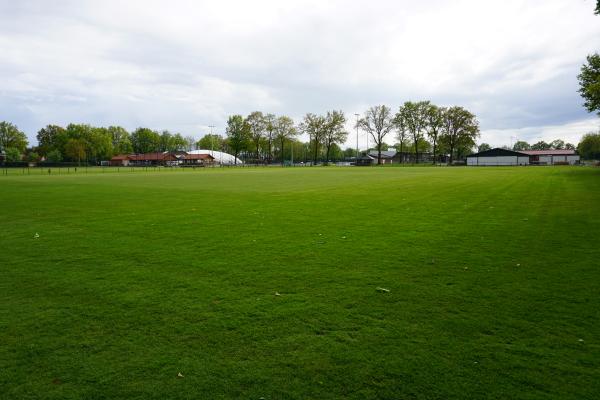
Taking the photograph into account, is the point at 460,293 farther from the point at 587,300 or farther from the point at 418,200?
the point at 418,200

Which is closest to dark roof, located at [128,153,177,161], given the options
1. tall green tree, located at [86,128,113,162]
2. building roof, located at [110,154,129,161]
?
building roof, located at [110,154,129,161]

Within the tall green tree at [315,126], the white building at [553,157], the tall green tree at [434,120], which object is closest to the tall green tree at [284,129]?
the tall green tree at [315,126]

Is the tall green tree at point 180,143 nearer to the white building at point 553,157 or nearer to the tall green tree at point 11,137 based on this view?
the tall green tree at point 11,137

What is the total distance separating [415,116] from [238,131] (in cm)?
5171

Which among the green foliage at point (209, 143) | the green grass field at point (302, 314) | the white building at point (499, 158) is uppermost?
the green foliage at point (209, 143)

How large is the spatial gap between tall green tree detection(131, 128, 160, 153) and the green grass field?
153 meters

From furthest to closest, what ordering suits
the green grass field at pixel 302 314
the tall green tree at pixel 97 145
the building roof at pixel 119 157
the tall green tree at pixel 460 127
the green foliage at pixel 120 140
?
1. the green foliage at pixel 120 140
2. the building roof at pixel 119 157
3. the tall green tree at pixel 97 145
4. the tall green tree at pixel 460 127
5. the green grass field at pixel 302 314

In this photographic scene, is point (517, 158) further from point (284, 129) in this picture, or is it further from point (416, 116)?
point (284, 129)

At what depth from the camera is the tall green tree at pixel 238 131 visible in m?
116

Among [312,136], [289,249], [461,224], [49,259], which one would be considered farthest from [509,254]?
[312,136]

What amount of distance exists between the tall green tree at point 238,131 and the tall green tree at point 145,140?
5078 cm

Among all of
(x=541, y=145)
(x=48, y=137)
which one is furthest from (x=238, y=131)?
(x=541, y=145)

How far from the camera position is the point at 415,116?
10844 cm

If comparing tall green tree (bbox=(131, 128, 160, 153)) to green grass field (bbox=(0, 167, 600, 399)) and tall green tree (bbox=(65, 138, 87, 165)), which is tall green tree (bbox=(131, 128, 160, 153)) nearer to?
tall green tree (bbox=(65, 138, 87, 165))
